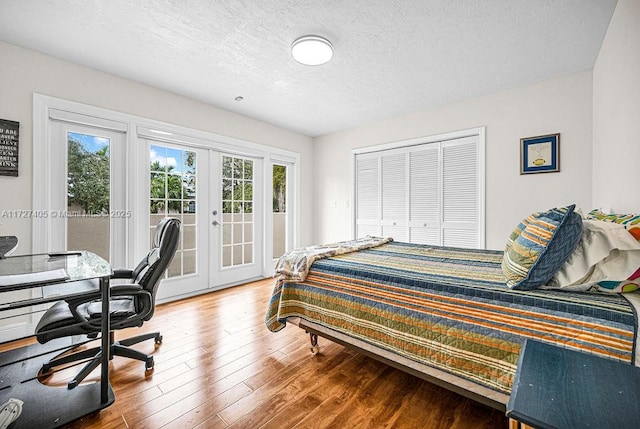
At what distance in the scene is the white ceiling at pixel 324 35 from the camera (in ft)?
6.37

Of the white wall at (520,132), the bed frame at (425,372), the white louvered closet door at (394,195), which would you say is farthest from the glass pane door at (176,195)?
the white wall at (520,132)

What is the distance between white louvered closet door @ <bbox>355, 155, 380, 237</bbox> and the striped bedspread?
7.43 ft

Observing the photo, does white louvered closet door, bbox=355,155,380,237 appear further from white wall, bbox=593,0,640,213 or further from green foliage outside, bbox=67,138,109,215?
green foliage outside, bbox=67,138,109,215

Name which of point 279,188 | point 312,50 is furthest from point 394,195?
point 312,50

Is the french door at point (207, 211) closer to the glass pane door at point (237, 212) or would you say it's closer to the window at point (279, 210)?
the glass pane door at point (237, 212)

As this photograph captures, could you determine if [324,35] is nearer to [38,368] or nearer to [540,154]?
[540,154]

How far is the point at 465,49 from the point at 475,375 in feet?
8.34

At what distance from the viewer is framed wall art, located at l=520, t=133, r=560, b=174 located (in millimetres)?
2979

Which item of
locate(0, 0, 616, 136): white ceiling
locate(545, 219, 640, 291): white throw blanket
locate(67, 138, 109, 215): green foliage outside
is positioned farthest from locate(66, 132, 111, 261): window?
locate(545, 219, 640, 291): white throw blanket

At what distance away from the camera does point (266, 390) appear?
5.72 ft

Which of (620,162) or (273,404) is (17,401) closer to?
(273,404)

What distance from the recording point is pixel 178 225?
2.08 m

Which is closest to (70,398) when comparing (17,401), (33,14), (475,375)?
(17,401)

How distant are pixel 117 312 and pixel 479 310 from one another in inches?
85.3
